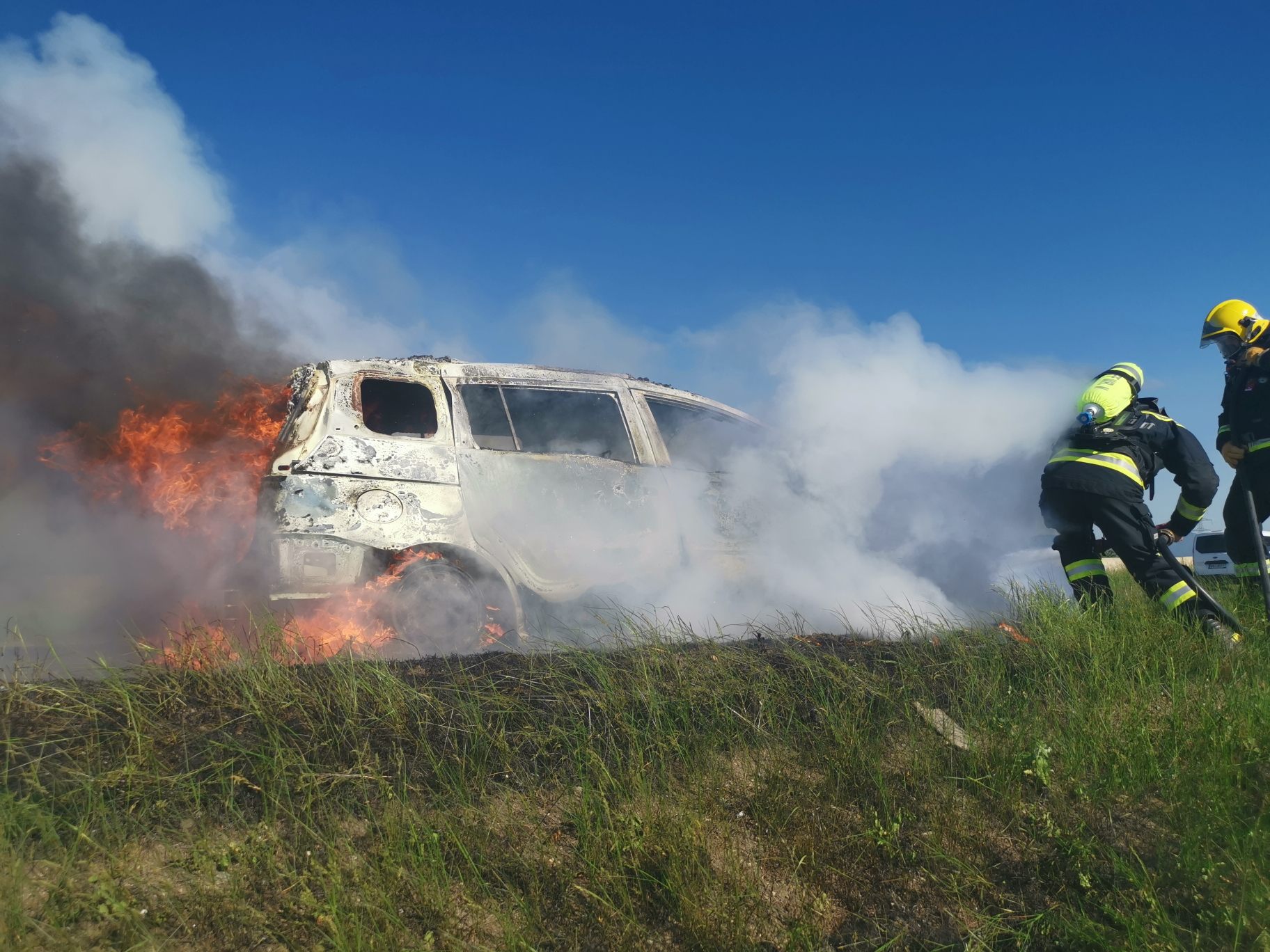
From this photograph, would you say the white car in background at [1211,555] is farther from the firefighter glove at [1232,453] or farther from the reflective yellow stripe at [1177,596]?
the reflective yellow stripe at [1177,596]

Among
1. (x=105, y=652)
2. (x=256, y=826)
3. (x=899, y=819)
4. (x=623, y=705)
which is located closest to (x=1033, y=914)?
(x=899, y=819)

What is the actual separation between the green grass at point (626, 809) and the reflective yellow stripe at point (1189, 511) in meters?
1.87

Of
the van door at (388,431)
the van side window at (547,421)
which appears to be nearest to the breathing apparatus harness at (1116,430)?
the van side window at (547,421)

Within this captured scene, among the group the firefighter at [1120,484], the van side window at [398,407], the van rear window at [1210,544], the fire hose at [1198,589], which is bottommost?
the fire hose at [1198,589]

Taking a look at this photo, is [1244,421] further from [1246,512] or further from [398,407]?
[398,407]

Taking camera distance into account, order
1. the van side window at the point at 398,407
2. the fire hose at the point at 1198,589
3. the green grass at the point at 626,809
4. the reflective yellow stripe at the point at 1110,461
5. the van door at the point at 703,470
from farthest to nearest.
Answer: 1. the van door at the point at 703,470
2. the van side window at the point at 398,407
3. the reflective yellow stripe at the point at 1110,461
4. the fire hose at the point at 1198,589
5. the green grass at the point at 626,809

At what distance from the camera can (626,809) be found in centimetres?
247

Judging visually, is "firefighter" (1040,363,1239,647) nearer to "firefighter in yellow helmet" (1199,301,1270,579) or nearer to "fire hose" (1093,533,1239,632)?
"fire hose" (1093,533,1239,632)

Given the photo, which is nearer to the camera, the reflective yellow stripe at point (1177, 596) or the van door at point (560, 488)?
the reflective yellow stripe at point (1177, 596)

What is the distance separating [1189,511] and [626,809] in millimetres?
4244

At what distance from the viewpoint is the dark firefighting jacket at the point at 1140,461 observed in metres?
4.76

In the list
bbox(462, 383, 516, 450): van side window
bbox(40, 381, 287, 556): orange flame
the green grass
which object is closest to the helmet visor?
the green grass

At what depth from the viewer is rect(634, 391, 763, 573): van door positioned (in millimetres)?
5895

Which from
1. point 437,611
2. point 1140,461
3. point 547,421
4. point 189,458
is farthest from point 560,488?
point 1140,461
